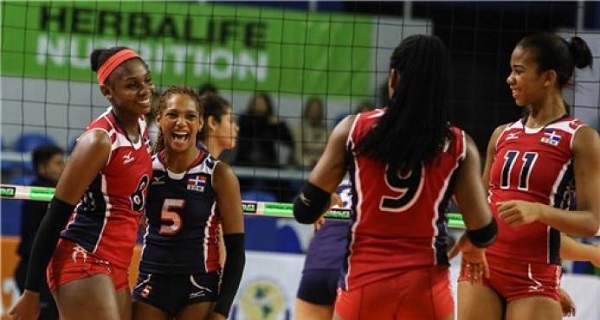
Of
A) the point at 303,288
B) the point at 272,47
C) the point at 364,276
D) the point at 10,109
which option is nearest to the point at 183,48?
the point at 272,47

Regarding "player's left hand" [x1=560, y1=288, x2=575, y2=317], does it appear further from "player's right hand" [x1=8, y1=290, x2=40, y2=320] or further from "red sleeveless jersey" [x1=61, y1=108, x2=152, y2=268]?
"player's right hand" [x1=8, y1=290, x2=40, y2=320]

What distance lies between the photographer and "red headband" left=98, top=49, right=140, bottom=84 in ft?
18.9

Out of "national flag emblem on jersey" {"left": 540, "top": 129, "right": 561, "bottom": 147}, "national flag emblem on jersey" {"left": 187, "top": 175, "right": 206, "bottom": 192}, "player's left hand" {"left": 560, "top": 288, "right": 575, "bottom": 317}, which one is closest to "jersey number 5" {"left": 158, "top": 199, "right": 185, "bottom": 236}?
"national flag emblem on jersey" {"left": 187, "top": 175, "right": 206, "bottom": 192}

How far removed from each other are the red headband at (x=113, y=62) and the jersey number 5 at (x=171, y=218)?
720mm

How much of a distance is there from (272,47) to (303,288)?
5495 mm

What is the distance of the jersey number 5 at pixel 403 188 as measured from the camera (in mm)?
4633

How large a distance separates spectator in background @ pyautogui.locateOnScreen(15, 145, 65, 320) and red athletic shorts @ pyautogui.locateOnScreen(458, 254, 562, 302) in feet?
15.3

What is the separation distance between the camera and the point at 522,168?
578cm

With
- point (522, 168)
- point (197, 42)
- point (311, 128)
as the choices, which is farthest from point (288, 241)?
point (522, 168)

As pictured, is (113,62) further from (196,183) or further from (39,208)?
(39,208)

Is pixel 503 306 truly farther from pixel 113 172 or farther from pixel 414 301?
pixel 113 172

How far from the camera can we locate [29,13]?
12.1 m

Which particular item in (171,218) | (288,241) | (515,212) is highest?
(515,212)

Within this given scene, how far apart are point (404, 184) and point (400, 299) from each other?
1.53 feet
